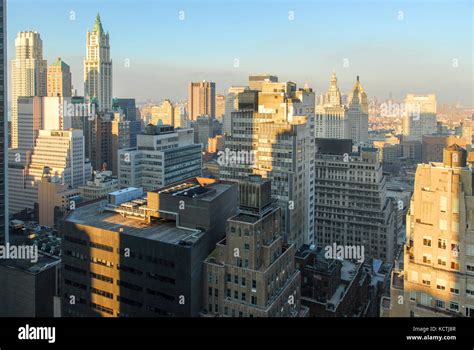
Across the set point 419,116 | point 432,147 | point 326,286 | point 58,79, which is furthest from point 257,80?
point 58,79

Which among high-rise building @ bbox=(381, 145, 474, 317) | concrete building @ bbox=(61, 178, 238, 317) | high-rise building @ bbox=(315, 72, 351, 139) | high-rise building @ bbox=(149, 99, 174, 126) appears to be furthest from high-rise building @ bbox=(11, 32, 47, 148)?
high-rise building @ bbox=(381, 145, 474, 317)

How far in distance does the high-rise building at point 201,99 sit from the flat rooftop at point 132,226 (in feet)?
185

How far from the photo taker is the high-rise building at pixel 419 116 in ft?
167

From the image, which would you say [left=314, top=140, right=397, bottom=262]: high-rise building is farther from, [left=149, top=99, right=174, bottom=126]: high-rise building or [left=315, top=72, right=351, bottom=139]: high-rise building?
[left=149, top=99, right=174, bottom=126]: high-rise building

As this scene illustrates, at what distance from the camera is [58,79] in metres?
60.5

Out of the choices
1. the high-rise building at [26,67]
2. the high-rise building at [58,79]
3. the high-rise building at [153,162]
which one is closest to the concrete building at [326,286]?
the high-rise building at [153,162]

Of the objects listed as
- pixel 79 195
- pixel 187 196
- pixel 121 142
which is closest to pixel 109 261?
pixel 187 196

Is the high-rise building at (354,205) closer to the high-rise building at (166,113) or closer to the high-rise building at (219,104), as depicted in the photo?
the high-rise building at (166,113)

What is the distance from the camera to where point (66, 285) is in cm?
1295

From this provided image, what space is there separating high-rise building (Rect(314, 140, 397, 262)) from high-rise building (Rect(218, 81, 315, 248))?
4.67 metres

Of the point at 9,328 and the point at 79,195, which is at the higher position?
the point at 9,328

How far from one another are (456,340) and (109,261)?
38.2ft

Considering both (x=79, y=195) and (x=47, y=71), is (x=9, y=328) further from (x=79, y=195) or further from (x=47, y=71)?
(x=47, y=71)

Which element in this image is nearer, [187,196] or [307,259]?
[187,196]
